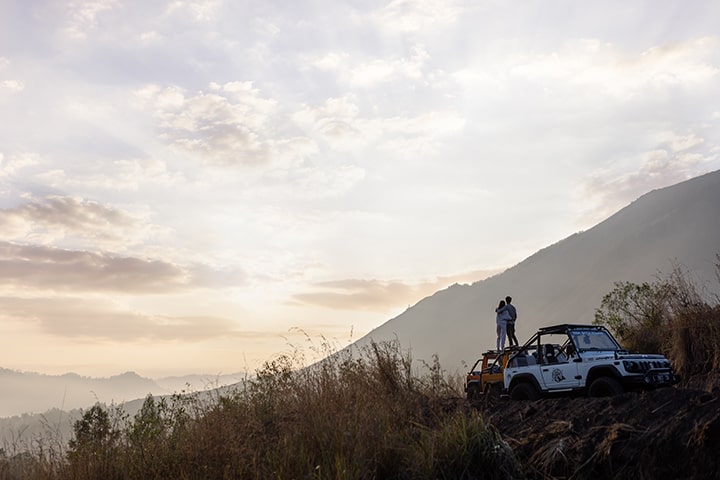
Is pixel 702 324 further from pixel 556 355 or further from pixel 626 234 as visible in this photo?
pixel 626 234

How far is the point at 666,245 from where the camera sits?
165000 mm

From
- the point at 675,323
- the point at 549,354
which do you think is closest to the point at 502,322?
the point at 675,323

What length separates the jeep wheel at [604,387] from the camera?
1119 cm

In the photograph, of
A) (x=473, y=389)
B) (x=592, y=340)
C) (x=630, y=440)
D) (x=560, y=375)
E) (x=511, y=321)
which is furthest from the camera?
(x=511, y=321)

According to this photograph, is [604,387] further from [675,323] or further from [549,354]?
[675,323]

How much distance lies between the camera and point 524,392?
12.9 metres

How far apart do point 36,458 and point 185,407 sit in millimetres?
2269

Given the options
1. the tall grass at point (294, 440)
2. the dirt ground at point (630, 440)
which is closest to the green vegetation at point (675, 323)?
the dirt ground at point (630, 440)

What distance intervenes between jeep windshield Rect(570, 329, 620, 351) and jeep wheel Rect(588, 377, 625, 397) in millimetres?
1054

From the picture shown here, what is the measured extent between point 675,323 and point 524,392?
4.67 m

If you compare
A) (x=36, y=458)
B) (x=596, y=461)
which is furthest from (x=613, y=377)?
(x=36, y=458)

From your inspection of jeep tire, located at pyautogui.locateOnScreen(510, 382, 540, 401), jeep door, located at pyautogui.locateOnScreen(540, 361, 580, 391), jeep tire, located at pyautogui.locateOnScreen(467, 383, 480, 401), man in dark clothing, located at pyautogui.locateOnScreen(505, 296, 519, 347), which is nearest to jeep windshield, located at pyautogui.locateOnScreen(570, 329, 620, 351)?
jeep door, located at pyautogui.locateOnScreen(540, 361, 580, 391)

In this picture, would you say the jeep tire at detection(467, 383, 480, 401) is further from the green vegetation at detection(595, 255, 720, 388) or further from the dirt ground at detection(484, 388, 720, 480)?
the dirt ground at detection(484, 388, 720, 480)

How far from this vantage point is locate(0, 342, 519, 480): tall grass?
682cm
